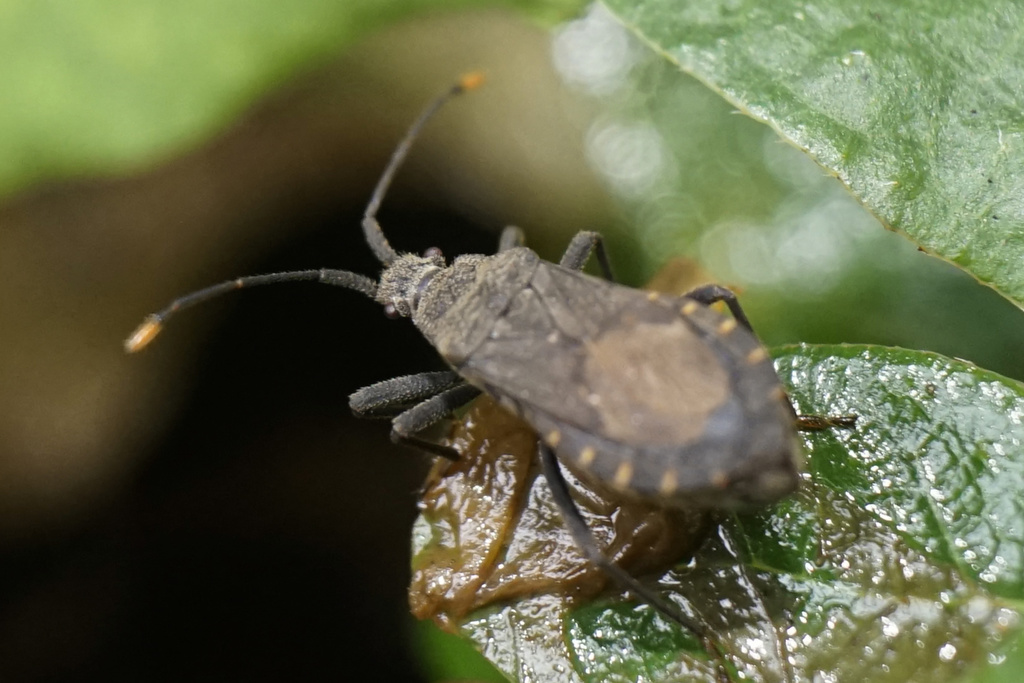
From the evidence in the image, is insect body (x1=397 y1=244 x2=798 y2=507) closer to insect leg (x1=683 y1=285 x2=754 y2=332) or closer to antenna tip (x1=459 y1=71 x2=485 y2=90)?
insect leg (x1=683 y1=285 x2=754 y2=332)

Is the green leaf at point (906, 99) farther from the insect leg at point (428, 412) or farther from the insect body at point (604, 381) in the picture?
the insect leg at point (428, 412)

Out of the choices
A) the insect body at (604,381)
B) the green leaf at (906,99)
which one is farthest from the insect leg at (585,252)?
the green leaf at (906,99)

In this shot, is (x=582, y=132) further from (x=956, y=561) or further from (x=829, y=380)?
(x=956, y=561)

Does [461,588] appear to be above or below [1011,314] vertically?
below

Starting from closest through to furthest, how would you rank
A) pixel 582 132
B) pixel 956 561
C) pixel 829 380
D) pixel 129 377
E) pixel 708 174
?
pixel 956 561 → pixel 829 380 → pixel 708 174 → pixel 582 132 → pixel 129 377

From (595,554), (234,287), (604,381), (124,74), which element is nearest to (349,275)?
(234,287)

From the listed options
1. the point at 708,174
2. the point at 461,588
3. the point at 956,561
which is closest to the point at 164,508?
the point at 461,588

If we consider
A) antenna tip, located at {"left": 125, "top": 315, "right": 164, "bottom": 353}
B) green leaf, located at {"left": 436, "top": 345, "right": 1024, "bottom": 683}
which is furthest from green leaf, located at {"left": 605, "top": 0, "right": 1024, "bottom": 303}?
antenna tip, located at {"left": 125, "top": 315, "right": 164, "bottom": 353}
